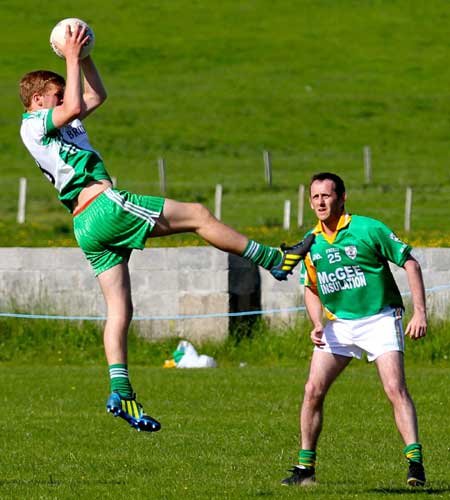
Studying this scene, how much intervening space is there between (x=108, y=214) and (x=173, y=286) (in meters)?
11.9

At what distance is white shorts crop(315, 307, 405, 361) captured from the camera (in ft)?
32.4

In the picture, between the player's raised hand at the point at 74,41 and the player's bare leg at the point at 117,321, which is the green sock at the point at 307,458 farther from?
the player's raised hand at the point at 74,41

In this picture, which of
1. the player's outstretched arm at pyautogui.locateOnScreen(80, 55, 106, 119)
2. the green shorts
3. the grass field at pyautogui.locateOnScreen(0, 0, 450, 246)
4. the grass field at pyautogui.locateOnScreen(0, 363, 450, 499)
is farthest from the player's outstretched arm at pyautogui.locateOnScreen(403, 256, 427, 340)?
the grass field at pyautogui.locateOnScreen(0, 0, 450, 246)

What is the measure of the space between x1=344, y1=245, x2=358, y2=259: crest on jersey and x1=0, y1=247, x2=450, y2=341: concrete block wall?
10.9 metres

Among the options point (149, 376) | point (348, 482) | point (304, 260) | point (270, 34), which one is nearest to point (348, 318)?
point (304, 260)

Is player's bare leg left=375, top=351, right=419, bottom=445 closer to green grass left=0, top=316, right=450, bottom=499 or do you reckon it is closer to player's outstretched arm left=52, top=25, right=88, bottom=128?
green grass left=0, top=316, right=450, bottom=499

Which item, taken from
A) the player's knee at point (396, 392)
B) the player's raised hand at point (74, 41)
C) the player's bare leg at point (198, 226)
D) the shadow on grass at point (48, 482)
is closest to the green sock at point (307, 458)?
the player's knee at point (396, 392)

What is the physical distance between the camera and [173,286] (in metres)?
21.4

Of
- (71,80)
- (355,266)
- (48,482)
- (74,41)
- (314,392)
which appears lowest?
(48,482)

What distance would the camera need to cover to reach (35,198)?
42812 mm

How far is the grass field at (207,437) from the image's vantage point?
10.5 meters

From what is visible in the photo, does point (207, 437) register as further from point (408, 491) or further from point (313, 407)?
point (408, 491)

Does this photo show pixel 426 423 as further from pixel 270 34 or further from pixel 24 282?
pixel 270 34

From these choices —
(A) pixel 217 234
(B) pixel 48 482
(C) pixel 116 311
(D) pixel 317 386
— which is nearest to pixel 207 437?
(B) pixel 48 482
